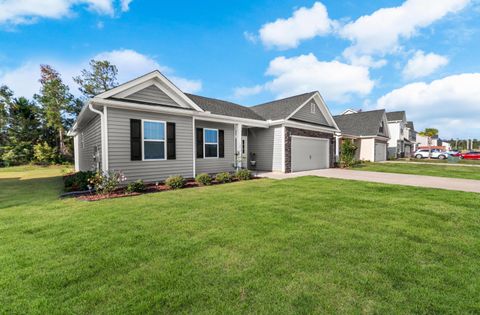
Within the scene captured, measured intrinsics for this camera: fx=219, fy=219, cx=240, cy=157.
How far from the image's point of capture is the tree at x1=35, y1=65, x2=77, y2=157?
25.2 m

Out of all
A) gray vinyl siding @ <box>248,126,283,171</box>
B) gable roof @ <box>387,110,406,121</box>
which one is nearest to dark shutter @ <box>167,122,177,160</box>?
gray vinyl siding @ <box>248,126,283,171</box>

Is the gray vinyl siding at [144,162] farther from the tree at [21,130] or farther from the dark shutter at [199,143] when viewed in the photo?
the tree at [21,130]

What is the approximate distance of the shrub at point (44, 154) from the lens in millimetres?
23517

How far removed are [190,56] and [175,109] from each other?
7122 millimetres

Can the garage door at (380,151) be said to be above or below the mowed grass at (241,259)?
above

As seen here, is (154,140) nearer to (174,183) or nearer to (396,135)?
(174,183)

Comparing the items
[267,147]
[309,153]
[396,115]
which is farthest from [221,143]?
[396,115]

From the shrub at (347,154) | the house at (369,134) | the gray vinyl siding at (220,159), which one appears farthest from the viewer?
the house at (369,134)

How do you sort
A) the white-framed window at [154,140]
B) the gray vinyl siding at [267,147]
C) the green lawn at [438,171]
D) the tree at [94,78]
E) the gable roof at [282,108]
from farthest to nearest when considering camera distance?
1. the tree at [94,78]
2. the gable roof at [282,108]
3. the gray vinyl siding at [267,147]
4. the green lawn at [438,171]
5. the white-framed window at [154,140]

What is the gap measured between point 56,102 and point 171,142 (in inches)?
988

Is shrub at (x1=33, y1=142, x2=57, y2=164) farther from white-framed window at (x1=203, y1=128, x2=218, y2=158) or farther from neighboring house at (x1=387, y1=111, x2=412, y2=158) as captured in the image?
neighboring house at (x1=387, y1=111, x2=412, y2=158)

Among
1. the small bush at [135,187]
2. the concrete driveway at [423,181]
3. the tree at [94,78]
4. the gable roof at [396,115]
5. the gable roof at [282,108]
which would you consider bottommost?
the concrete driveway at [423,181]

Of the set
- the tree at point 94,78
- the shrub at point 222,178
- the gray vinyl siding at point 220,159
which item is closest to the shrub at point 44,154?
the tree at point 94,78

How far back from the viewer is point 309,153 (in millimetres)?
15539
